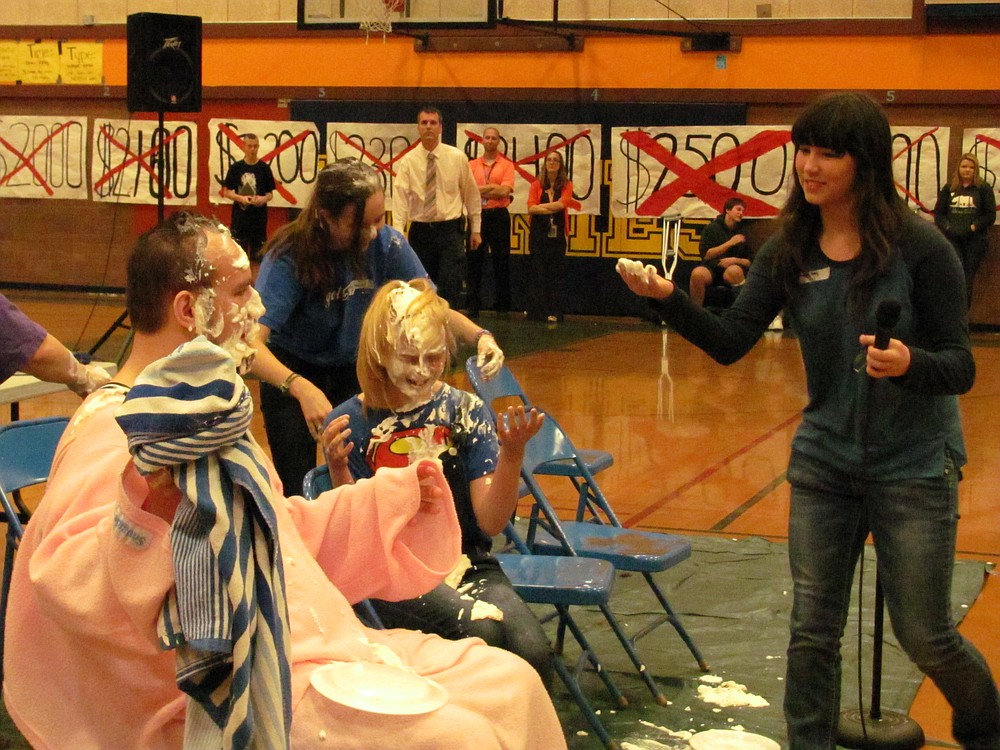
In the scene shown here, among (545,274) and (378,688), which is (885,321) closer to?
(378,688)

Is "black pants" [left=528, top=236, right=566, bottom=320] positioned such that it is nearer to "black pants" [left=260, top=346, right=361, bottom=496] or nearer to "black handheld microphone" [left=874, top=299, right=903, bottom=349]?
"black pants" [left=260, top=346, right=361, bottom=496]

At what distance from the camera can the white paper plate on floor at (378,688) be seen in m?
2.10

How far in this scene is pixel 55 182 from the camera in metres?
16.6

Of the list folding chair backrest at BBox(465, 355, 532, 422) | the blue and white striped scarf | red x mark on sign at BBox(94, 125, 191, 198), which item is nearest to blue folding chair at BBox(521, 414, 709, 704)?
folding chair backrest at BBox(465, 355, 532, 422)

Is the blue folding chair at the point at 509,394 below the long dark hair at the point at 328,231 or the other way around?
below

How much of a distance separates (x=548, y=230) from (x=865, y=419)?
11.1 metres

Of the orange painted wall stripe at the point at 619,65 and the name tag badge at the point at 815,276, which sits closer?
the name tag badge at the point at 815,276

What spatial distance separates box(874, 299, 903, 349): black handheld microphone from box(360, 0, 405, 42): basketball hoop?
1055cm

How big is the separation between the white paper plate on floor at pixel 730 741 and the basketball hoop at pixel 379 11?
1019 cm

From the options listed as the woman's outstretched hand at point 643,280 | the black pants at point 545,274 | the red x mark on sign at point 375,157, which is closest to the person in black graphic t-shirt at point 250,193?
the red x mark on sign at point 375,157

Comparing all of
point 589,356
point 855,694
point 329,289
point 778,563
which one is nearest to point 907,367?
point 855,694

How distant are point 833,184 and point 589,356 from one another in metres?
8.22

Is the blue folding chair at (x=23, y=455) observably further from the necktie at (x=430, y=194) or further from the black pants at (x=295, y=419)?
the necktie at (x=430, y=194)

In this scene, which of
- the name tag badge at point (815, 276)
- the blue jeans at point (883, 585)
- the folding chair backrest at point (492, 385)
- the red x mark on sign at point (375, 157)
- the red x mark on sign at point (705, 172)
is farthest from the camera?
the red x mark on sign at point (375, 157)
